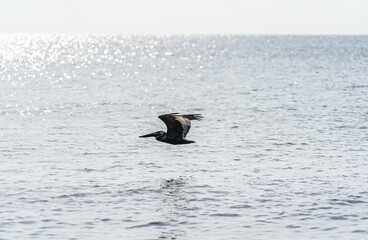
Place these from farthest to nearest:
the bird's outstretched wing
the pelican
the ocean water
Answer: the pelican < the bird's outstretched wing < the ocean water

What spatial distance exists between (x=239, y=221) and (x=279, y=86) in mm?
57388

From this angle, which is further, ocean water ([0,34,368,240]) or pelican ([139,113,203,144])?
pelican ([139,113,203,144])

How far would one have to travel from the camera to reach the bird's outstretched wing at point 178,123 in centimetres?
2534

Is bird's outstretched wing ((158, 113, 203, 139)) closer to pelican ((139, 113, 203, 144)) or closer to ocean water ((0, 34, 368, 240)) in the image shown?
pelican ((139, 113, 203, 144))

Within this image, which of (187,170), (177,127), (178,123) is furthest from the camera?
(187,170)

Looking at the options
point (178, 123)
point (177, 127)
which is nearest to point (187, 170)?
point (177, 127)

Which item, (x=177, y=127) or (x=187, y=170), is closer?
(x=177, y=127)

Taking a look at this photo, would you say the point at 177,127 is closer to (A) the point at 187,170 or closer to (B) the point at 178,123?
(B) the point at 178,123

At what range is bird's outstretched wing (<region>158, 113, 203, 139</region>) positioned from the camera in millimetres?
25344

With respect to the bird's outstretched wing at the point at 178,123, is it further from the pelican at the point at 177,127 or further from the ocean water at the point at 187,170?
the ocean water at the point at 187,170

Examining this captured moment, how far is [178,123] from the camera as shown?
84.7 feet

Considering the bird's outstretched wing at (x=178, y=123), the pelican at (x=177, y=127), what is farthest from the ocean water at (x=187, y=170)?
the bird's outstretched wing at (x=178, y=123)

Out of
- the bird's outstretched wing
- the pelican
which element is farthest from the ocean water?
the bird's outstretched wing

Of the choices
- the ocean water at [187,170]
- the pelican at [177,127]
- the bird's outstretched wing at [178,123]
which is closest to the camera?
Result: the ocean water at [187,170]
